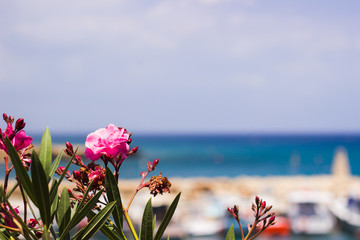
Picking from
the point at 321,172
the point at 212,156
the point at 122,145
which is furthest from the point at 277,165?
the point at 122,145

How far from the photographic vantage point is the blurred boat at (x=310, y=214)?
14406 millimetres

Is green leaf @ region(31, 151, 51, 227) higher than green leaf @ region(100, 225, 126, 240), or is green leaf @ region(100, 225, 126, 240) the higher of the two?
green leaf @ region(31, 151, 51, 227)

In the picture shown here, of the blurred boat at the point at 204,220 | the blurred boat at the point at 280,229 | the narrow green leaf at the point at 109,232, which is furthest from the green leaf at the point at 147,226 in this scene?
the blurred boat at the point at 280,229

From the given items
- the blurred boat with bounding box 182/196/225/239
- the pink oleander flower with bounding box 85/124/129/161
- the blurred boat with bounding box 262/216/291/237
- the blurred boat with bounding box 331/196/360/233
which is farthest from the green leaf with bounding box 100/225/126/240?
the blurred boat with bounding box 331/196/360/233

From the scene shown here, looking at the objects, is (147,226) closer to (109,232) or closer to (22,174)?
(109,232)

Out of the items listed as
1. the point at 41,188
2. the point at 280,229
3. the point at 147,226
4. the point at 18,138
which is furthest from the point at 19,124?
the point at 280,229

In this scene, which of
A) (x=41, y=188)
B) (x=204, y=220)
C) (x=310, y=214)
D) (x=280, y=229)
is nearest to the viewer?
(x=41, y=188)

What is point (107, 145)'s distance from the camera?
720 mm

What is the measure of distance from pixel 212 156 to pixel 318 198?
159 ft

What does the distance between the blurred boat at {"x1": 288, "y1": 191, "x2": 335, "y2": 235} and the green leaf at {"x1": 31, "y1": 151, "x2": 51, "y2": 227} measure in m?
14.5

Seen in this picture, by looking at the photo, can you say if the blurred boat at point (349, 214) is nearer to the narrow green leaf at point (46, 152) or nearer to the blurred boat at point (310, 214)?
the blurred boat at point (310, 214)

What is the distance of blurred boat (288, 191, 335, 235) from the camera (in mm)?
14406

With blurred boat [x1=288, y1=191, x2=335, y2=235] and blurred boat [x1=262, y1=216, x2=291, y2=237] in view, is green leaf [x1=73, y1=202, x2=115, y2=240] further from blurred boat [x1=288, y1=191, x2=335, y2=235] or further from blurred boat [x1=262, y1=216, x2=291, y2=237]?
blurred boat [x1=288, y1=191, x2=335, y2=235]

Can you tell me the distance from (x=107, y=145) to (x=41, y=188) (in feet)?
0.47
